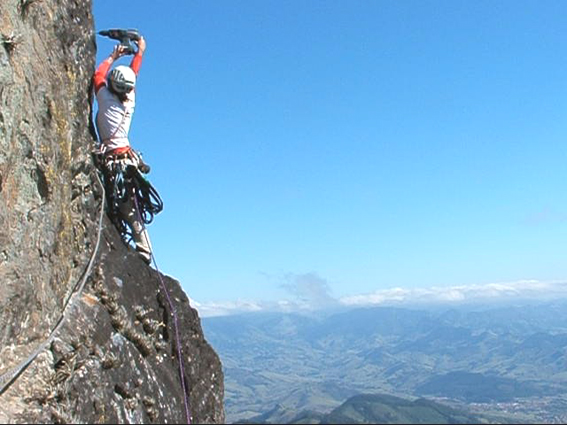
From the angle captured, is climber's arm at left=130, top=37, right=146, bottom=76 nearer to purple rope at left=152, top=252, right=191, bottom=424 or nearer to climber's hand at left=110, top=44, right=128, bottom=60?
climber's hand at left=110, top=44, right=128, bottom=60

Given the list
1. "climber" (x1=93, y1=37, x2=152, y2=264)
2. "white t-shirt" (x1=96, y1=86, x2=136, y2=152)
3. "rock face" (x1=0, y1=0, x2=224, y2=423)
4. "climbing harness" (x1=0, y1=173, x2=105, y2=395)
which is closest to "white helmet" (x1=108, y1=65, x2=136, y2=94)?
"climber" (x1=93, y1=37, x2=152, y2=264)

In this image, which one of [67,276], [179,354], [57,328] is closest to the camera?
[57,328]

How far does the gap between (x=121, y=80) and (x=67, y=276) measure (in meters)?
4.29

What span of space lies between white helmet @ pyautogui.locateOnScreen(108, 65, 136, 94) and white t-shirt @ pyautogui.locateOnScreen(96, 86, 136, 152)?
0.21m

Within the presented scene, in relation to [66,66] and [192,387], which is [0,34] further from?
[192,387]

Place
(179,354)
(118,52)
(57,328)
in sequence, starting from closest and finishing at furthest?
1. (57,328)
2. (179,354)
3. (118,52)

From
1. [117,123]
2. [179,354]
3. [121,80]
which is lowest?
[179,354]

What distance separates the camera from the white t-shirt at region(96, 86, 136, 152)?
11969 mm

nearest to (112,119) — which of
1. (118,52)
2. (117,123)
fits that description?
(117,123)

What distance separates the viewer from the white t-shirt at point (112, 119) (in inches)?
471

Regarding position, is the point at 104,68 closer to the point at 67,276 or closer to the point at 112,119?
the point at 112,119

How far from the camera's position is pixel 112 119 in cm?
1197

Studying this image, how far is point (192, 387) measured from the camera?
11773mm

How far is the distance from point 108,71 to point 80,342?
602 centimetres
